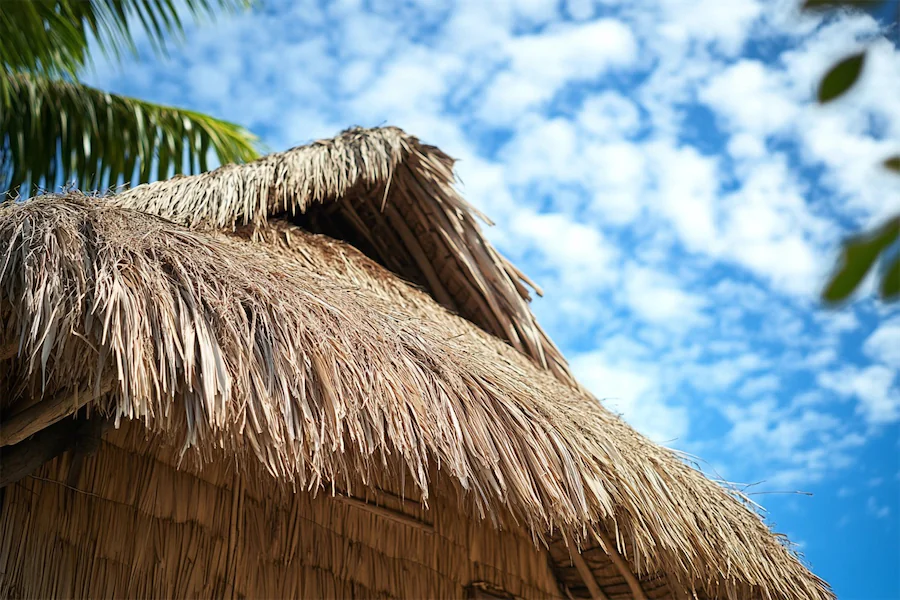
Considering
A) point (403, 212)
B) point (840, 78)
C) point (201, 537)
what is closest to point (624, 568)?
point (201, 537)

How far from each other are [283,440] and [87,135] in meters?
4.91

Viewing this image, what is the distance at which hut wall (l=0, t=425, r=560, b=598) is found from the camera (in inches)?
98.0

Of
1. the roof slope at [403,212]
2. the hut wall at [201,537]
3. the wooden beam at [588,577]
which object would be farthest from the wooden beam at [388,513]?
the roof slope at [403,212]

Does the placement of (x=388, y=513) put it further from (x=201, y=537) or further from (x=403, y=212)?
(x=403, y=212)

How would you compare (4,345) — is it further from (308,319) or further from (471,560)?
(471,560)

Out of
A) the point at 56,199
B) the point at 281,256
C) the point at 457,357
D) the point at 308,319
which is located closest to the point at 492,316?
the point at 281,256

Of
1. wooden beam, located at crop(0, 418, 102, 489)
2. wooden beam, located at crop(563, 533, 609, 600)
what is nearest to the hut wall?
wooden beam, located at crop(0, 418, 102, 489)

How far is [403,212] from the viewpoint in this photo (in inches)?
172

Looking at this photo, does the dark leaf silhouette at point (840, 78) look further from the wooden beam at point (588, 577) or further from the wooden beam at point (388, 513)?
the wooden beam at point (588, 577)

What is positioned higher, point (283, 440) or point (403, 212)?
point (403, 212)

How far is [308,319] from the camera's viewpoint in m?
2.38

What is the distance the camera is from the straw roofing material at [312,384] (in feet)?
6.48

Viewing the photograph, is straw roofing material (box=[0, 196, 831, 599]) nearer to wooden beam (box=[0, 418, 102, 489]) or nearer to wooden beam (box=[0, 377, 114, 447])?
wooden beam (box=[0, 377, 114, 447])

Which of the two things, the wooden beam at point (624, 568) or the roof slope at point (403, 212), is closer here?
the wooden beam at point (624, 568)
